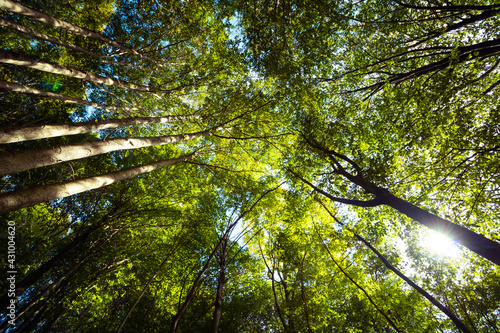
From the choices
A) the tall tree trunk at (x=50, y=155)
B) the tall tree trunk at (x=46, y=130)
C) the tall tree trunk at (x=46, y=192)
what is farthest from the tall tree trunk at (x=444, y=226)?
the tall tree trunk at (x=46, y=130)

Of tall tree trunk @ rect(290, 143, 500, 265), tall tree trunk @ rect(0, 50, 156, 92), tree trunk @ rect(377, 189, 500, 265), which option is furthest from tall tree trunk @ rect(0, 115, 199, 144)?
tree trunk @ rect(377, 189, 500, 265)

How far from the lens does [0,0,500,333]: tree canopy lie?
214 inches

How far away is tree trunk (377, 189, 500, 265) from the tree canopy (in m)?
0.04

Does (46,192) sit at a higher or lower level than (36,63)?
lower

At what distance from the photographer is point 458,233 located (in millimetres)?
3781

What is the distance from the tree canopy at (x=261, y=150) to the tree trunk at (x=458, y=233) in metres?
0.04

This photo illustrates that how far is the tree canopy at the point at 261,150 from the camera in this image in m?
5.44

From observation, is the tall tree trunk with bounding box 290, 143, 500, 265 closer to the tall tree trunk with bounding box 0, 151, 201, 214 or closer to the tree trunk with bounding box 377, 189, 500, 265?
the tree trunk with bounding box 377, 189, 500, 265

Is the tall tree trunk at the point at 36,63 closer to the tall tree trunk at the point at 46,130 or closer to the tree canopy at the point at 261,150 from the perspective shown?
the tree canopy at the point at 261,150

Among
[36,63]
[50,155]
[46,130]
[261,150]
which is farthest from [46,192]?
[261,150]

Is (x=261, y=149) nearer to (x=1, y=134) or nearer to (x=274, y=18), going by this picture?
(x=274, y=18)

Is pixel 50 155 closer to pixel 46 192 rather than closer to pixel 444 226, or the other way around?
pixel 46 192

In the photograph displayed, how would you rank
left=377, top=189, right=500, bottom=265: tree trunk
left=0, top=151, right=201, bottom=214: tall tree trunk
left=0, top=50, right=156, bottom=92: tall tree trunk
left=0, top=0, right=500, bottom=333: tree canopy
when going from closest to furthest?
1. left=0, top=151, right=201, bottom=214: tall tree trunk
2. left=377, top=189, right=500, bottom=265: tree trunk
3. left=0, top=50, right=156, bottom=92: tall tree trunk
4. left=0, top=0, right=500, bottom=333: tree canopy

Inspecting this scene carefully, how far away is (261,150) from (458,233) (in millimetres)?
6873
